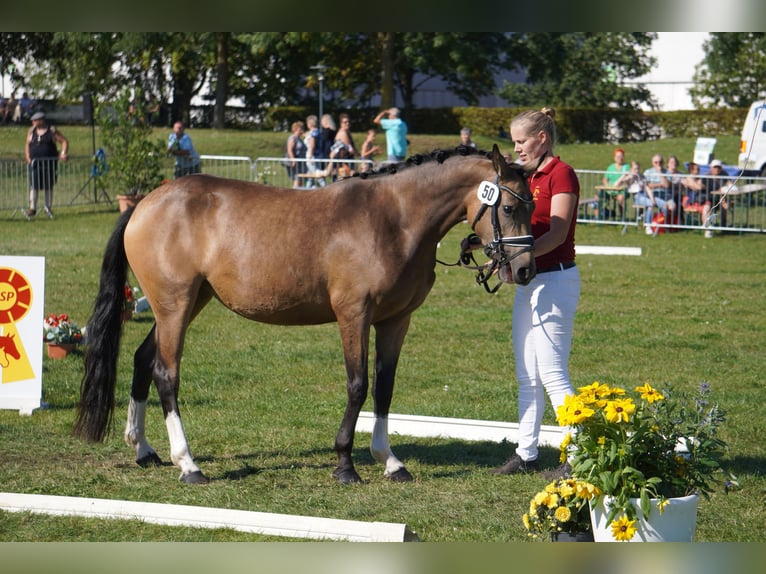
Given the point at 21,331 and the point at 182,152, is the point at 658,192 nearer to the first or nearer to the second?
the point at 182,152

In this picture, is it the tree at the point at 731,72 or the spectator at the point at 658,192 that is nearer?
the spectator at the point at 658,192

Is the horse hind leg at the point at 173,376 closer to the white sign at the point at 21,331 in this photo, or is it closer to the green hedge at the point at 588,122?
the white sign at the point at 21,331

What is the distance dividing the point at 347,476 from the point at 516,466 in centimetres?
112

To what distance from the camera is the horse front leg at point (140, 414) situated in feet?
20.4

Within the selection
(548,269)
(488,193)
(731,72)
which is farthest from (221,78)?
(488,193)

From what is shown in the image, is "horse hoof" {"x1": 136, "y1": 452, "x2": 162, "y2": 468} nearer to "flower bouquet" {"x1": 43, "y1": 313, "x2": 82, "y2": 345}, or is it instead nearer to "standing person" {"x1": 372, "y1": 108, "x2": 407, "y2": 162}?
"flower bouquet" {"x1": 43, "y1": 313, "x2": 82, "y2": 345}

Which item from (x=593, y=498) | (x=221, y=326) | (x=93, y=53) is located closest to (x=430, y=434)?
(x=593, y=498)

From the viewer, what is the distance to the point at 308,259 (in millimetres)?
5871

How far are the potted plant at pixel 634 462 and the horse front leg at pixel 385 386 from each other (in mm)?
1711

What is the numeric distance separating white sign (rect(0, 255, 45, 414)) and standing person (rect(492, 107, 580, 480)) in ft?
12.1

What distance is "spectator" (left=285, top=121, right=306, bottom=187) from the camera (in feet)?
69.4

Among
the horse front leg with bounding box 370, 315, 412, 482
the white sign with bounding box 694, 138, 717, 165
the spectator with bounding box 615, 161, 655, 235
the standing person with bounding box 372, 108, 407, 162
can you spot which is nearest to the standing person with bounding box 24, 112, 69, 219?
the standing person with bounding box 372, 108, 407, 162

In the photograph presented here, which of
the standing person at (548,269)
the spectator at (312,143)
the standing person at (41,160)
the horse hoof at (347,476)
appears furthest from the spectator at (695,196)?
the horse hoof at (347,476)

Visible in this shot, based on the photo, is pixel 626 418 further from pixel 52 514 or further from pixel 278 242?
pixel 52 514
